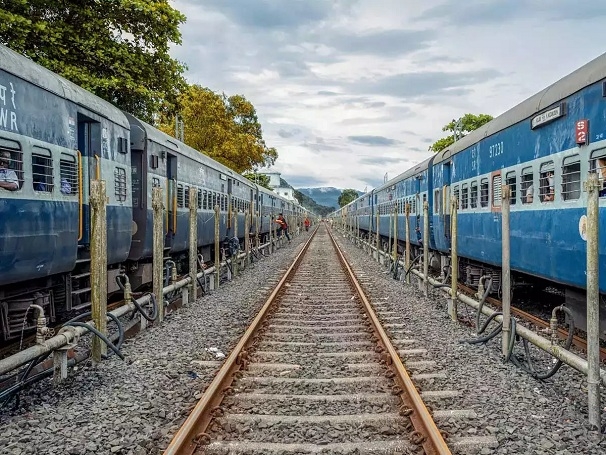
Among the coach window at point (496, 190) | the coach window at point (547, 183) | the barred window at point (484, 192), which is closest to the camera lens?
the coach window at point (547, 183)

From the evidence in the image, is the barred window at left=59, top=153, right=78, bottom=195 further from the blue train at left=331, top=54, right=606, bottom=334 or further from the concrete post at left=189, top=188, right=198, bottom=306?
the blue train at left=331, top=54, right=606, bottom=334

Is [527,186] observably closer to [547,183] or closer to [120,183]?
[547,183]

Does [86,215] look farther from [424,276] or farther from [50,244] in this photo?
[424,276]

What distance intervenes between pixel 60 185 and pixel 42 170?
46 centimetres

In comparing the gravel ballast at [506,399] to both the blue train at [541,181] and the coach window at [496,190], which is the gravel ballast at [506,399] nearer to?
the blue train at [541,181]

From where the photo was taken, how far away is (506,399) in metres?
5.64

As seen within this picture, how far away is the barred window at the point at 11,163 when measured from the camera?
6398 mm

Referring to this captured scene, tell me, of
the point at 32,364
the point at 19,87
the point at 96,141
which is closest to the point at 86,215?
the point at 96,141

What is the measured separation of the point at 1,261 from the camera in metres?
6.38

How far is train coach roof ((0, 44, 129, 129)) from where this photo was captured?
6.56 m

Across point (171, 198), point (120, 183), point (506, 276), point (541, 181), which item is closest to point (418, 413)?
point (506, 276)

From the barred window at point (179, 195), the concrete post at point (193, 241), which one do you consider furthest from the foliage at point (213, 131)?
the concrete post at point (193, 241)

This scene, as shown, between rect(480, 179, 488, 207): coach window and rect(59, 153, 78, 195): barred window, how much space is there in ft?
25.5

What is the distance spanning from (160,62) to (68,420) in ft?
49.0
